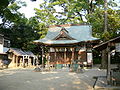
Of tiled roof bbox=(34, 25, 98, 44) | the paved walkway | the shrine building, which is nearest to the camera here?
the paved walkway

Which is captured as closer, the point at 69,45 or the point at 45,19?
the point at 69,45

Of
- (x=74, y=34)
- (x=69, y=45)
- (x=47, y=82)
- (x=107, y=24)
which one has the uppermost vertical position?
(x=107, y=24)

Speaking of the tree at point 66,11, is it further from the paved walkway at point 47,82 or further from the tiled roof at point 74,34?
the paved walkway at point 47,82

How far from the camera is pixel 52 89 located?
28.8 ft

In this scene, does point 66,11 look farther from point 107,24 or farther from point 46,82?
point 46,82

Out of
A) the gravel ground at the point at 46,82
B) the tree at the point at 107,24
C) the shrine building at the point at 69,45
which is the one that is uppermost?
the tree at the point at 107,24

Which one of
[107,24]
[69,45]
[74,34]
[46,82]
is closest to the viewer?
[46,82]

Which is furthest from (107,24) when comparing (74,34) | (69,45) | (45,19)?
(45,19)

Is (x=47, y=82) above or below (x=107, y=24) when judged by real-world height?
below

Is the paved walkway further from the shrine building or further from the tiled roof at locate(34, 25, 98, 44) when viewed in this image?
the tiled roof at locate(34, 25, 98, 44)

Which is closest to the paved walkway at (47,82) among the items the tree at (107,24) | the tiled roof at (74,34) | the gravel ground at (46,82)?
the gravel ground at (46,82)

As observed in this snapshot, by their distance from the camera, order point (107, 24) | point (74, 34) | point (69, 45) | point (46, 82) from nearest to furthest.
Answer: point (46, 82)
point (107, 24)
point (69, 45)
point (74, 34)

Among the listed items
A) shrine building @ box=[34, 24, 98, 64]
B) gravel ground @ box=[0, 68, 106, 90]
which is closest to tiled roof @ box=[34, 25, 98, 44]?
shrine building @ box=[34, 24, 98, 64]

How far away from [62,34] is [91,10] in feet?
36.3
